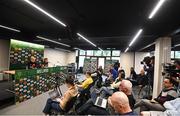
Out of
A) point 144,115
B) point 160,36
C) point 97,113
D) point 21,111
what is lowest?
point 21,111

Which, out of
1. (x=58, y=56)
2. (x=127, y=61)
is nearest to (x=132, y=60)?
(x=127, y=61)

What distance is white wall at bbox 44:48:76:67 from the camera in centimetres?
1466

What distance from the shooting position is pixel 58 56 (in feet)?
53.2

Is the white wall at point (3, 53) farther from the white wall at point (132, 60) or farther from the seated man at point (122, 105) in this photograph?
the white wall at point (132, 60)

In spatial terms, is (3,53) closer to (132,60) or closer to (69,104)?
(69,104)

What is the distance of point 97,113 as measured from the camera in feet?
10.9

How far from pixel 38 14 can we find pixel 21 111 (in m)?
2.92

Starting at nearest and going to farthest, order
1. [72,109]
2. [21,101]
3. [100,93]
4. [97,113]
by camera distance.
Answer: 1. [97,113]
2. [72,109]
3. [21,101]
4. [100,93]

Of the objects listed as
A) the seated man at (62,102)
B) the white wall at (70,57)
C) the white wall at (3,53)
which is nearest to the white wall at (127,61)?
the white wall at (70,57)

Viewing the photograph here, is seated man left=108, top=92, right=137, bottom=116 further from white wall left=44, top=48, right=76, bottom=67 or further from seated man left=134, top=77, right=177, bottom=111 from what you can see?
white wall left=44, top=48, right=76, bottom=67

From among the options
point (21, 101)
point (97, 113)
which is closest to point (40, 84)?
point (21, 101)

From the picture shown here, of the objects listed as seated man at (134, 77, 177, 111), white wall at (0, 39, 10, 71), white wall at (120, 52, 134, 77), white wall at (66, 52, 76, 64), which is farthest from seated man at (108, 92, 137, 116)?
white wall at (66, 52, 76, 64)

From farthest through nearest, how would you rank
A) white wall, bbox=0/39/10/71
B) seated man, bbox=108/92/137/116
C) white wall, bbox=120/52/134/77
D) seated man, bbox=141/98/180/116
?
white wall, bbox=120/52/134/77
white wall, bbox=0/39/10/71
seated man, bbox=141/98/180/116
seated man, bbox=108/92/137/116

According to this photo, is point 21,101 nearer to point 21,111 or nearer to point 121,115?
point 21,111
